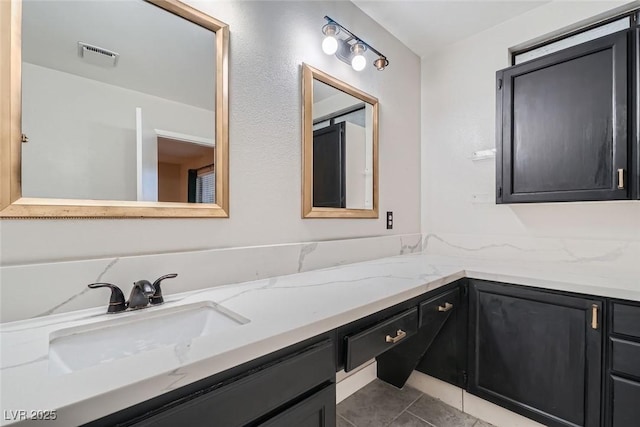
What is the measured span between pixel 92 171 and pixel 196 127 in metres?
0.40

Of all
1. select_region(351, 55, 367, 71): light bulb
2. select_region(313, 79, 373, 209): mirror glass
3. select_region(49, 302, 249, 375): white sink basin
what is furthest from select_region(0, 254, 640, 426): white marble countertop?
select_region(351, 55, 367, 71): light bulb

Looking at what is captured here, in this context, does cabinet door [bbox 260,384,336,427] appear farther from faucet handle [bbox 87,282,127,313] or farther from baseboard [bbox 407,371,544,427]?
baseboard [bbox 407,371,544,427]

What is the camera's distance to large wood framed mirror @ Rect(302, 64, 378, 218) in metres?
1.55

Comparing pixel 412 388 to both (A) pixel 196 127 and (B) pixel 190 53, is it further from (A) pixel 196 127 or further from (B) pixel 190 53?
(B) pixel 190 53

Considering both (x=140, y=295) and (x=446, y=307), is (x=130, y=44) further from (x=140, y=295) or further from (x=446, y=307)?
(x=446, y=307)

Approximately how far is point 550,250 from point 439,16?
1.66 metres

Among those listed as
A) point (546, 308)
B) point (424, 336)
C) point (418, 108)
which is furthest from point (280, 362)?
point (418, 108)

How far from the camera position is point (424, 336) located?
158cm

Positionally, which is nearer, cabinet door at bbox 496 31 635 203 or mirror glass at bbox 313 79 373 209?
cabinet door at bbox 496 31 635 203

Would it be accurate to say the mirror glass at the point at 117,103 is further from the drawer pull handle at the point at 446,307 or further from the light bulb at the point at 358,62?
the drawer pull handle at the point at 446,307

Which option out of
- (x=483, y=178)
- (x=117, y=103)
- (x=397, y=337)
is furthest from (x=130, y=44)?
(x=483, y=178)

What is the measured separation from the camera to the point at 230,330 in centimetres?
74

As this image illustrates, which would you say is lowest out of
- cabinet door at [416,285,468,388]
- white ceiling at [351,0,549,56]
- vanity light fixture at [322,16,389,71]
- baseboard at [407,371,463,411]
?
baseboard at [407,371,463,411]

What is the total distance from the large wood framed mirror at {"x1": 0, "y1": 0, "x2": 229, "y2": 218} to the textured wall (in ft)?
0.18
